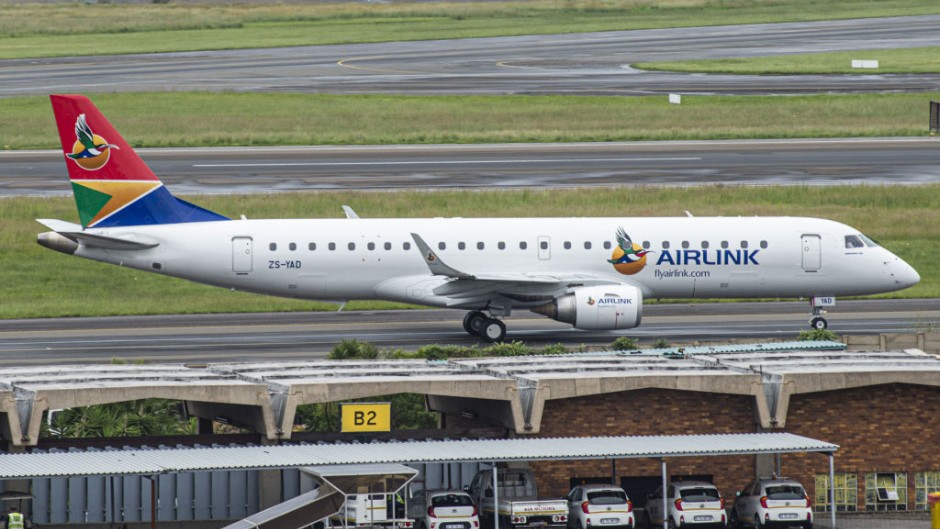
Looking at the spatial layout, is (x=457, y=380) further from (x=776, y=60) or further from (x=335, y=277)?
(x=776, y=60)

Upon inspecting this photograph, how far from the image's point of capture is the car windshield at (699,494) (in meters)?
37.1

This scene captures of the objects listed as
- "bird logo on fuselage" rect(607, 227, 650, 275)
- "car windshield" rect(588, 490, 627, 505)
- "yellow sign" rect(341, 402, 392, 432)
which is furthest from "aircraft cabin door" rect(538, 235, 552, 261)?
"car windshield" rect(588, 490, 627, 505)

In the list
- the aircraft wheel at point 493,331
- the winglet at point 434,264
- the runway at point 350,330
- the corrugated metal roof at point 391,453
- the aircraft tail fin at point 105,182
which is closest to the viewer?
the corrugated metal roof at point 391,453

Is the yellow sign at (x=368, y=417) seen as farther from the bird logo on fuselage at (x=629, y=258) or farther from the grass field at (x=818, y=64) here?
the grass field at (x=818, y=64)

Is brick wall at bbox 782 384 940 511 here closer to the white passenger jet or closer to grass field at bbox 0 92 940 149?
the white passenger jet

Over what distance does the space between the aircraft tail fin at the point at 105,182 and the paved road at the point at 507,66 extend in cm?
5806

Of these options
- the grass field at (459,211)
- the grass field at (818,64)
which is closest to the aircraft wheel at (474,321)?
the grass field at (459,211)

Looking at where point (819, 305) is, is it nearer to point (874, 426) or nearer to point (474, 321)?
point (474, 321)

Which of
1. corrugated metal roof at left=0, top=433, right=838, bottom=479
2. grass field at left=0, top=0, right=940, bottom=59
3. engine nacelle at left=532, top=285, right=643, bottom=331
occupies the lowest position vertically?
corrugated metal roof at left=0, top=433, right=838, bottom=479

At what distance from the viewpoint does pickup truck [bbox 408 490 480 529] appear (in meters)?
35.7

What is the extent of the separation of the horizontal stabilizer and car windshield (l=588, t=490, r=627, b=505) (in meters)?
24.9

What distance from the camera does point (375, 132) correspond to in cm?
10294

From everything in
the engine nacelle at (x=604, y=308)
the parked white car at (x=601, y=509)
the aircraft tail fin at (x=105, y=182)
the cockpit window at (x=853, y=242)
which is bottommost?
the parked white car at (x=601, y=509)

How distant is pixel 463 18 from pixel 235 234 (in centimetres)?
11918
